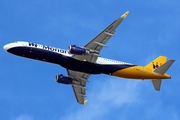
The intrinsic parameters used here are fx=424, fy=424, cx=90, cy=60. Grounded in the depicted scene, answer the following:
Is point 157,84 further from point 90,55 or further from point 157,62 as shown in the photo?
point 90,55

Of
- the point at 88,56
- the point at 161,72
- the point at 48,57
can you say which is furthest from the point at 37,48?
the point at 161,72

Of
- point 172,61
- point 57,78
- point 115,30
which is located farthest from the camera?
point 57,78

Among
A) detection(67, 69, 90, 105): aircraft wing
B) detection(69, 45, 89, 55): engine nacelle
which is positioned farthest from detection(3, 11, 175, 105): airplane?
detection(67, 69, 90, 105): aircraft wing

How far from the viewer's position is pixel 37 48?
97.9 m

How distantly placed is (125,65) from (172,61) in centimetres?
1148

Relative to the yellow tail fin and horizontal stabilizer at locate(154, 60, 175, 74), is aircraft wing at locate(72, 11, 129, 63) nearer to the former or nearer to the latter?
horizontal stabilizer at locate(154, 60, 175, 74)

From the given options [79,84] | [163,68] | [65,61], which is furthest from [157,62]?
[65,61]

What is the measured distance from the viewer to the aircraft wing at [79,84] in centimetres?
11125

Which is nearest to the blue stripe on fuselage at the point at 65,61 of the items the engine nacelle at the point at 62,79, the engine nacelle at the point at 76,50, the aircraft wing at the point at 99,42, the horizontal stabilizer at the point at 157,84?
the aircraft wing at the point at 99,42

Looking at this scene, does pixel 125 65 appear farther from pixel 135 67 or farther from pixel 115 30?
pixel 115 30

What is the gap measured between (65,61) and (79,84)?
1611 centimetres

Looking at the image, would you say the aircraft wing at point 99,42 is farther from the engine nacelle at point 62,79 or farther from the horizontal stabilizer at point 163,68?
the horizontal stabilizer at point 163,68

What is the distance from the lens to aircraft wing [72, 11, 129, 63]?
91.8 metres

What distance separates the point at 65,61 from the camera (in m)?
99.3
